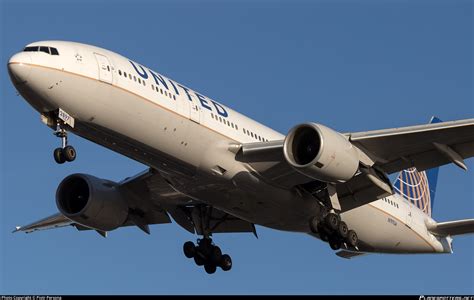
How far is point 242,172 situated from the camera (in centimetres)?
3581

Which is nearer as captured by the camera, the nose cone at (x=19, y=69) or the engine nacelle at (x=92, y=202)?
the nose cone at (x=19, y=69)

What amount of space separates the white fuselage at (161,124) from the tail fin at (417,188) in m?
9.75

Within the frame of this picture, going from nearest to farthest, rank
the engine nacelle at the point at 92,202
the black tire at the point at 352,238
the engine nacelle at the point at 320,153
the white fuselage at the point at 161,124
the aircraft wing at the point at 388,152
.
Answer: the white fuselage at the point at 161,124
the engine nacelle at the point at 320,153
the aircraft wing at the point at 388,152
the black tire at the point at 352,238
the engine nacelle at the point at 92,202

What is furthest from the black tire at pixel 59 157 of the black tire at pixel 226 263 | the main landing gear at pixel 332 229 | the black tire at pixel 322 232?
the black tire at pixel 226 263

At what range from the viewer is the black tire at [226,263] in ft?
134

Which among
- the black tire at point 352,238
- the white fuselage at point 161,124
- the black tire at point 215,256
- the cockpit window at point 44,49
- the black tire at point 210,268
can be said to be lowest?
the black tire at point 352,238

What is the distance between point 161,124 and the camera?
112 feet

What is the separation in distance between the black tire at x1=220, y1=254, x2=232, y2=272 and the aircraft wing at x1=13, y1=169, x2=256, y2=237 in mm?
1302

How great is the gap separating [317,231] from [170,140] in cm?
683

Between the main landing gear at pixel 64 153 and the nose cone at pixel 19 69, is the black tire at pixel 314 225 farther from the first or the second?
the nose cone at pixel 19 69

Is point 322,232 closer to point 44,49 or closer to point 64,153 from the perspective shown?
point 64,153

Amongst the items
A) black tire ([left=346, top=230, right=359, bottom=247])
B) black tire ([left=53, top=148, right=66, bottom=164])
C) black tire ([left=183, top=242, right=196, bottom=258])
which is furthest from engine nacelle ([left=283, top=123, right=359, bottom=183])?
black tire ([left=183, top=242, right=196, bottom=258])

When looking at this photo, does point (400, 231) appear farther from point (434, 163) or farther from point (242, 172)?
point (242, 172)

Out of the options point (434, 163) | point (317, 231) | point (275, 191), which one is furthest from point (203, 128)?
point (434, 163)
